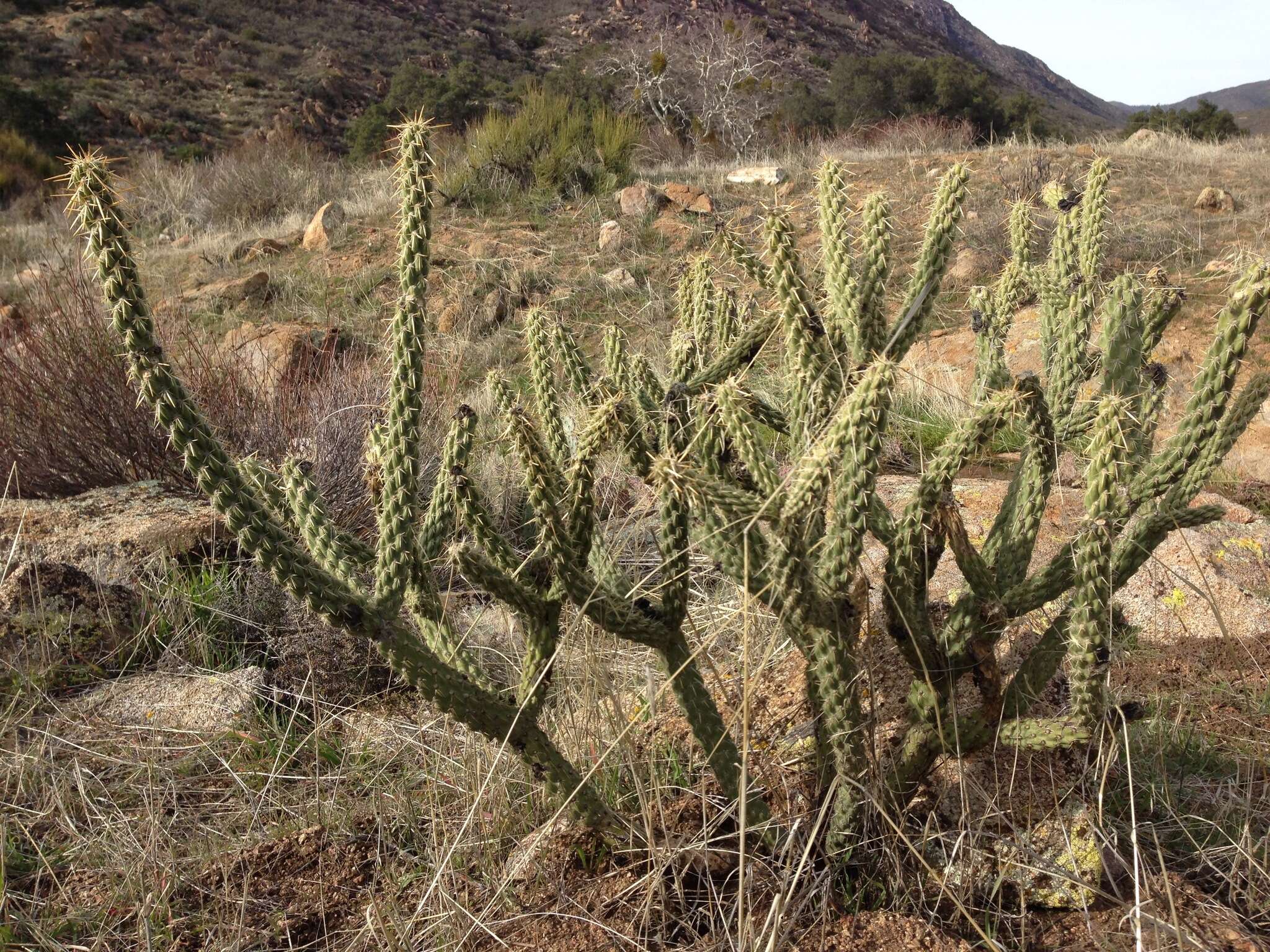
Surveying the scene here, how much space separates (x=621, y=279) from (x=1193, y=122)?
18.1 meters

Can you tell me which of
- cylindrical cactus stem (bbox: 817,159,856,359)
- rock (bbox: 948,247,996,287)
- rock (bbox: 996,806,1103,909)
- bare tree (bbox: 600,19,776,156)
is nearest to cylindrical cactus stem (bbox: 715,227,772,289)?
cylindrical cactus stem (bbox: 817,159,856,359)

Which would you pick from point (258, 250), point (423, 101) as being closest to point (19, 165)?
point (423, 101)

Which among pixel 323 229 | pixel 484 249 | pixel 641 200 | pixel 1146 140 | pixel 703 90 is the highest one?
pixel 703 90

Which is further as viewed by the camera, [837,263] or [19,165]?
[19,165]

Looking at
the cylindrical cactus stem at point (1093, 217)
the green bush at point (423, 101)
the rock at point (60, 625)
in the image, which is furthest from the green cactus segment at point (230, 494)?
the green bush at point (423, 101)

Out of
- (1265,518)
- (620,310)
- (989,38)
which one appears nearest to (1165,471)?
(1265,518)

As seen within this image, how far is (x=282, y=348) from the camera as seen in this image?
755 centimetres

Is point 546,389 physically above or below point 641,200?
below

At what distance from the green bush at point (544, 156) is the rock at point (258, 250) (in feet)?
7.12

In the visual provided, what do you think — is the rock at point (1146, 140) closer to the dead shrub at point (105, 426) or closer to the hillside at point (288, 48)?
the dead shrub at point (105, 426)

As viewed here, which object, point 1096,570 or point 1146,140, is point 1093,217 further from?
point 1146,140

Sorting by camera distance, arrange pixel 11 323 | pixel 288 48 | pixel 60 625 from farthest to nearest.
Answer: pixel 288 48 < pixel 11 323 < pixel 60 625

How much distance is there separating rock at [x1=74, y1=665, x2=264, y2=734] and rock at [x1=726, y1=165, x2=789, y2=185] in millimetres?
9505

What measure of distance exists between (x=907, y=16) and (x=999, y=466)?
180 ft
